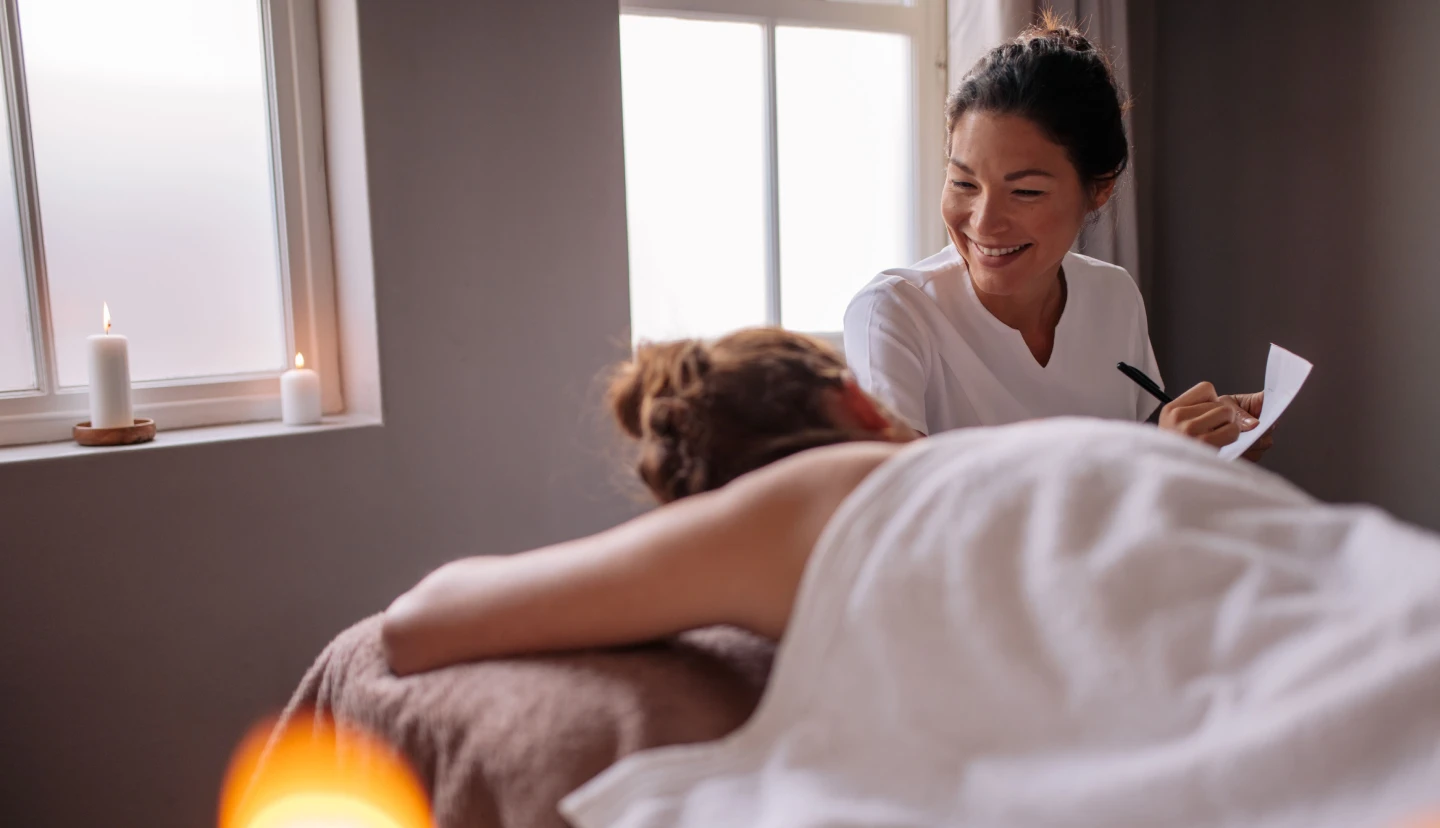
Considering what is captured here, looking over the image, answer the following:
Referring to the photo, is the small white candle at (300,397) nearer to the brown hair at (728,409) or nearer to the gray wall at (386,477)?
the gray wall at (386,477)

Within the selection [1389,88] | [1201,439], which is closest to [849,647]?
[1201,439]

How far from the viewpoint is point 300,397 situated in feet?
5.37

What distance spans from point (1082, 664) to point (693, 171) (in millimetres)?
1692

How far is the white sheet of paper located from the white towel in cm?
68

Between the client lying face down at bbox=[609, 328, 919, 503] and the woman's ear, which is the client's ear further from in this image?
the woman's ear

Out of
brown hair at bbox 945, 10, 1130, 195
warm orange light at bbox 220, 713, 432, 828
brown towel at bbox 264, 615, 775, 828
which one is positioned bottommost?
warm orange light at bbox 220, 713, 432, 828

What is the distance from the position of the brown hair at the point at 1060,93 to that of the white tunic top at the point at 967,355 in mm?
231

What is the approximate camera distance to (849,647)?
71 cm

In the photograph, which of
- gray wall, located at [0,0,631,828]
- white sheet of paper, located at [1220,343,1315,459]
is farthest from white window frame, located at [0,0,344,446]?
white sheet of paper, located at [1220,343,1315,459]

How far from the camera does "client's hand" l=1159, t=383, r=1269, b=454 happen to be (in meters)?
1.41

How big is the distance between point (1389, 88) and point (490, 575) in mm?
2087

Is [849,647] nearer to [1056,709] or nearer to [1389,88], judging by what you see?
[1056,709]

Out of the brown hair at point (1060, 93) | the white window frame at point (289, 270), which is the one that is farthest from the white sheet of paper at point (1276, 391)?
the white window frame at point (289, 270)

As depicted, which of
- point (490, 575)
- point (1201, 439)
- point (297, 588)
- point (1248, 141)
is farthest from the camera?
point (1248, 141)
